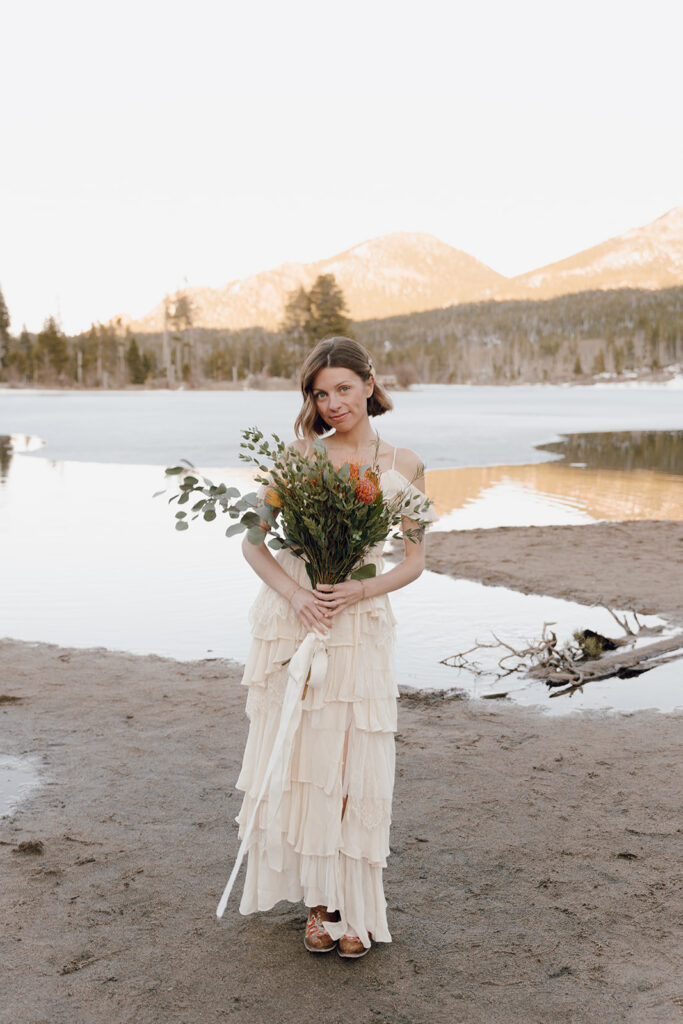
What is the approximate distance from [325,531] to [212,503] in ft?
1.43

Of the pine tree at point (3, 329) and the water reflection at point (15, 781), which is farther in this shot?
the pine tree at point (3, 329)

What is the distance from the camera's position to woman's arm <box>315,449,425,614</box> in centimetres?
319

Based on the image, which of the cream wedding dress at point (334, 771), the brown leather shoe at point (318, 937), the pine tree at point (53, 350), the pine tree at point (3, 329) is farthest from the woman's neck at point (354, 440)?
the pine tree at point (53, 350)

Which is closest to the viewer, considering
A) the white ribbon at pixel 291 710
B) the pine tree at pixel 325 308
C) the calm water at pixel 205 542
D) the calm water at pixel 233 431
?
the white ribbon at pixel 291 710

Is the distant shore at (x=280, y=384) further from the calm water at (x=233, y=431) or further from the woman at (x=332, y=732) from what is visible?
the woman at (x=332, y=732)

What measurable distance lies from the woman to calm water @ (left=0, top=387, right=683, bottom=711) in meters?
3.19

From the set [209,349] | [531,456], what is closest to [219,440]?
[531,456]

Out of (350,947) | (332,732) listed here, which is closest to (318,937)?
(350,947)

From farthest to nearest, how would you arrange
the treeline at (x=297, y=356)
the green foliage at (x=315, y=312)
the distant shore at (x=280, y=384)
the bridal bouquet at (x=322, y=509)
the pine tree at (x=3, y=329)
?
the green foliage at (x=315, y=312), the treeline at (x=297, y=356), the pine tree at (x=3, y=329), the distant shore at (x=280, y=384), the bridal bouquet at (x=322, y=509)

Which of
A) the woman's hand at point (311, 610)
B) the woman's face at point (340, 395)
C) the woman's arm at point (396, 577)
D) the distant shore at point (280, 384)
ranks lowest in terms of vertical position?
the woman's hand at point (311, 610)

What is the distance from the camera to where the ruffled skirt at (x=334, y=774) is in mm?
3260

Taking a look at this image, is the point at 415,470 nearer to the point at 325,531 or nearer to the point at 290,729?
the point at 325,531

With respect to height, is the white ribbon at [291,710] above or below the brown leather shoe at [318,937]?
above

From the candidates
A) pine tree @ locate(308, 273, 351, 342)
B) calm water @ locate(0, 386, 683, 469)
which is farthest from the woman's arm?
pine tree @ locate(308, 273, 351, 342)
